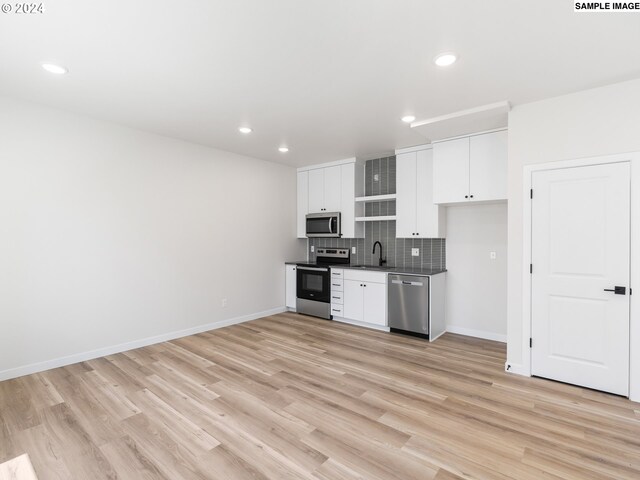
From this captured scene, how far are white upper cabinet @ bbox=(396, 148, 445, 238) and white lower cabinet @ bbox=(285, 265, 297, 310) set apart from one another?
205cm

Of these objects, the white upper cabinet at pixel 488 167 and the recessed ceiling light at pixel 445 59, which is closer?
the recessed ceiling light at pixel 445 59

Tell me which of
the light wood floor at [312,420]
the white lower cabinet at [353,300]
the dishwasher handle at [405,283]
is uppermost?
the dishwasher handle at [405,283]

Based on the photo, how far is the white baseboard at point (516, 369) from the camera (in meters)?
3.16

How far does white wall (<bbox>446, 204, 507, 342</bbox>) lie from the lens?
4203 millimetres

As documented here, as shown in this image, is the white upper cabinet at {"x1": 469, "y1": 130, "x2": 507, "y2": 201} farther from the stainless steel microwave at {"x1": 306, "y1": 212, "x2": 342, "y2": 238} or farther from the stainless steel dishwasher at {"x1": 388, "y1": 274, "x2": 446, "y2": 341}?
the stainless steel microwave at {"x1": 306, "y1": 212, "x2": 342, "y2": 238}

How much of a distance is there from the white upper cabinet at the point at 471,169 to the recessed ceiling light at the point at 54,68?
3927 millimetres

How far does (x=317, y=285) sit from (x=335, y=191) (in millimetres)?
1664

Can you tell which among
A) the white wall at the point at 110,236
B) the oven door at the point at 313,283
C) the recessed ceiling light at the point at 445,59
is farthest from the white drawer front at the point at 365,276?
the recessed ceiling light at the point at 445,59

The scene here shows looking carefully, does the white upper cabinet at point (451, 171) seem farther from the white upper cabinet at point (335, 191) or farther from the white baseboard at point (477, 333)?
the white baseboard at point (477, 333)

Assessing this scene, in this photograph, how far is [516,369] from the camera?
3.21 m

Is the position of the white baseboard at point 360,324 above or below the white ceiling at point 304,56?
below

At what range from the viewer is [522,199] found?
3184 millimetres

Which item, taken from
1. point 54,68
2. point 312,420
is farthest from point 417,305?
point 54,68

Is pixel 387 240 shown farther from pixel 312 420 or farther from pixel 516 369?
pixel 312 420
